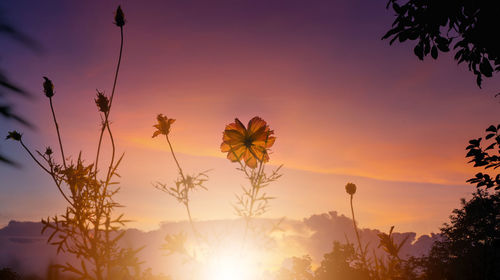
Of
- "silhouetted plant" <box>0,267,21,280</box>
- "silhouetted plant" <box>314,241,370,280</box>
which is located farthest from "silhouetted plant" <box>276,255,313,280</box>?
"silhouetted plant" <box>0,267,21,280</box>

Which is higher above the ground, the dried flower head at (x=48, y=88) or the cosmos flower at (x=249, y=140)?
the dried flower head at (x=48, y=88)

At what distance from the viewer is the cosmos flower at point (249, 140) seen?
174 centimetres

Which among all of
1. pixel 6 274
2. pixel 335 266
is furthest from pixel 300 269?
pixel 6 274

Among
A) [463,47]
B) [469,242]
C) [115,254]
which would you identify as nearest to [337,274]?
[469,242]

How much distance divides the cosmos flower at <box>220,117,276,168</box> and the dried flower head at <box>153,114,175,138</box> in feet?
2.74

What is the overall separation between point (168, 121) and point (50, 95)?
2.99 feet

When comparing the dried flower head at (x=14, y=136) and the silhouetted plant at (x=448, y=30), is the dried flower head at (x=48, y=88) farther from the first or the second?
the silhouetted plant at (x=448, y=30)

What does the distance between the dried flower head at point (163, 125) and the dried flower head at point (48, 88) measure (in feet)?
2.66

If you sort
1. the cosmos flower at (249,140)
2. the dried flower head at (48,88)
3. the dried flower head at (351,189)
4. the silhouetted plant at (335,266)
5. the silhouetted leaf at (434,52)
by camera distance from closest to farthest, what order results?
the cosmos flower at (249,140), the dried flower head at (48,88), the dried flower head at (351,189), the silhouetted leaf at (434,52), the silhouetted plant at (335,266)

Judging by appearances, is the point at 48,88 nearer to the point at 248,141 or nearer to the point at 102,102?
the point at 102,102

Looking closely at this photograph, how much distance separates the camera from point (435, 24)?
5223 millimetres

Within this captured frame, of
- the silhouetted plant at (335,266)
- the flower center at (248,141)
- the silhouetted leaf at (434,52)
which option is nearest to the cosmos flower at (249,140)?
the flower center at (248,141)

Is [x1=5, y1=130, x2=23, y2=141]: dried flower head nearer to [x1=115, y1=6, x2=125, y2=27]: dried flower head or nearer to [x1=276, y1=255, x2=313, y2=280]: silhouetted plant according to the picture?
[x1=115, y1=6, x2=125, y2=27]: dried flower head

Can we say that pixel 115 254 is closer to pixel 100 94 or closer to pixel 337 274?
pixel 100 94
